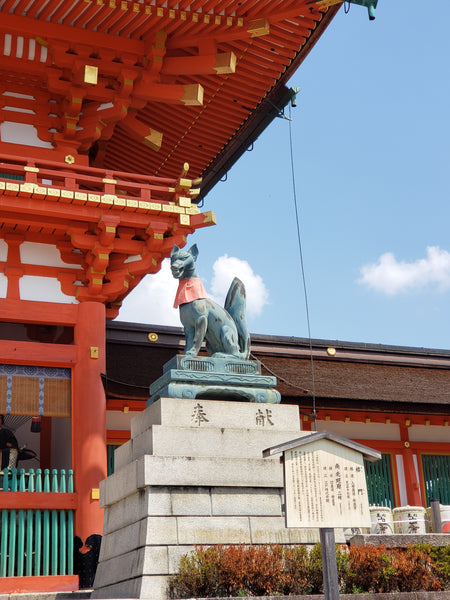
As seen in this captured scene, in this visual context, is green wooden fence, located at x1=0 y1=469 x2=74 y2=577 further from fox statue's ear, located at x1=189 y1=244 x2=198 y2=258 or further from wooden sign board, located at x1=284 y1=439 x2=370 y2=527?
wooden sign board, located at x1=284 y1=439 x2=370 y2=527

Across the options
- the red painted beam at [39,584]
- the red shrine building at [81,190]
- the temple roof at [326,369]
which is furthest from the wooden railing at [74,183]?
the red painted beam at [39,584]

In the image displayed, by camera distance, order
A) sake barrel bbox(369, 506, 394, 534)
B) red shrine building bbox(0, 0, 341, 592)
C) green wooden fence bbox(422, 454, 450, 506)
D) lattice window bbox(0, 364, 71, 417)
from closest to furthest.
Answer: sake barrel bbox(369, 506, 394, 534) < red shrine building bbox(0, 0, 341, 592) < lattice window bbox(0, 364, 71, 417) < green wooden fence bbox(422, 454, 450, 506)

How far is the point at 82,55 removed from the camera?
1527 centimetres

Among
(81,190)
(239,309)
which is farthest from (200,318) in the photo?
(81,190)

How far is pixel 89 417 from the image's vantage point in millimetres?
14000

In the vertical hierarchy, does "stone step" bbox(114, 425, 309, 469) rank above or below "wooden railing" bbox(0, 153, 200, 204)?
below

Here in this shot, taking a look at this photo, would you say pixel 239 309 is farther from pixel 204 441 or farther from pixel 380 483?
pixel 380 483

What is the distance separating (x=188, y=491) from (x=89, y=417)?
4911 mm

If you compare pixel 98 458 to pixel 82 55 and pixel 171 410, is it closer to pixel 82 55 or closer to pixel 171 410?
A: pixel 171 410

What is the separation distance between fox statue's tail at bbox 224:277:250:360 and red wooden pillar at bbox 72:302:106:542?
3826 millimetres

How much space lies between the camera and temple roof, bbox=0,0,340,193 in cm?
1492

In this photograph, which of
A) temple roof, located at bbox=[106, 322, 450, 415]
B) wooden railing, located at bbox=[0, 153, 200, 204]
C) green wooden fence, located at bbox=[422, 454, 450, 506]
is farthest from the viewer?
green wooden fence, located at bbox=[422, 454, 450, 506]

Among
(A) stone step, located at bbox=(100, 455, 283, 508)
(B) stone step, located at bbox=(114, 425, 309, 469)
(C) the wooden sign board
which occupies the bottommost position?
(C) the wooden sign board

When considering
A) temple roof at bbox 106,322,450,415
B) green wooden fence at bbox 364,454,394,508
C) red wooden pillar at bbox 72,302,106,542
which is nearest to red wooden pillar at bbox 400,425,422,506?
green wooden fence at bbox 364,454,394,508
